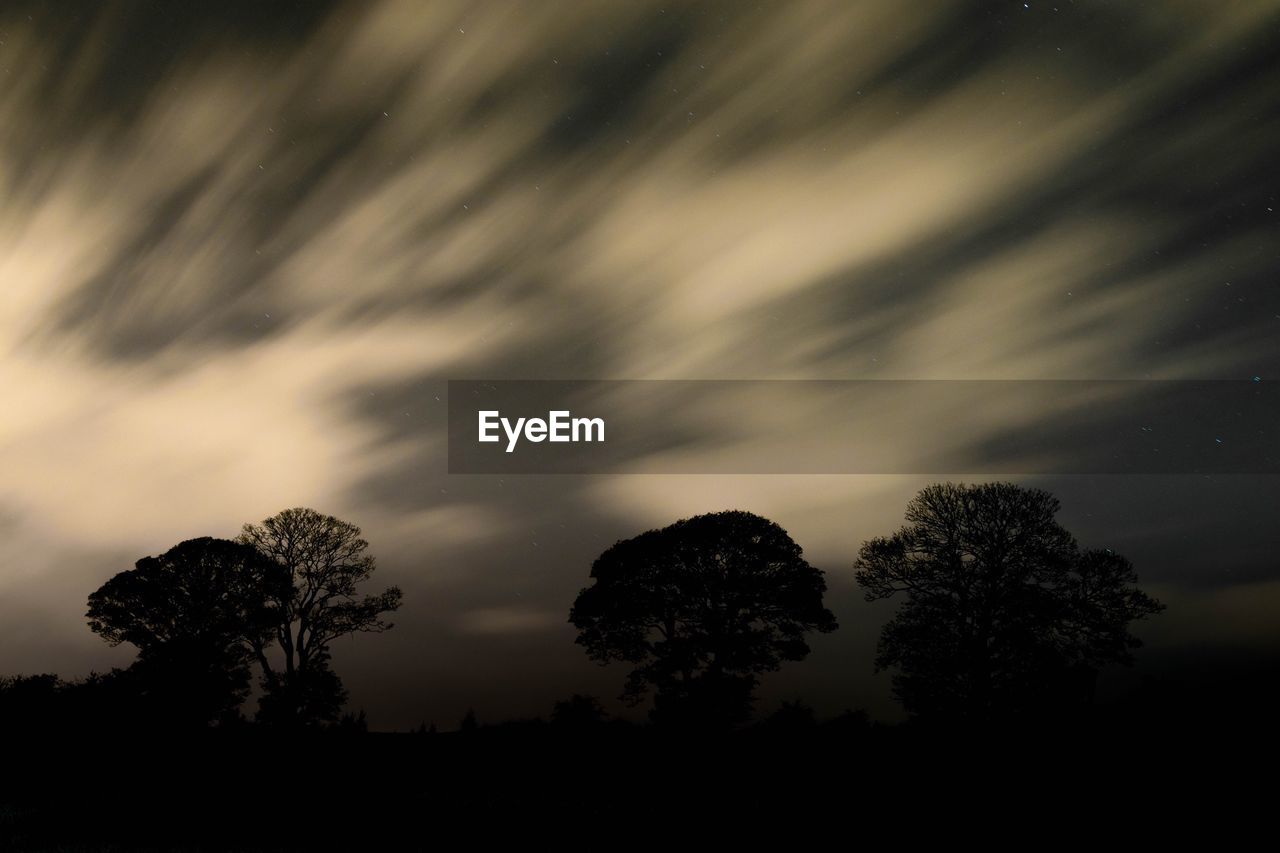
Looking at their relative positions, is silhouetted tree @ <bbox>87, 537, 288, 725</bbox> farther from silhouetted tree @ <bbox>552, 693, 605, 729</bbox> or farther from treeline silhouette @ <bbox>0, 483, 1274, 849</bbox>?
silhouetted tree @ <bbox>552, 693, 605, 729</bbox>

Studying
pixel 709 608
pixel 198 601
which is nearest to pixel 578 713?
pixel 709 608

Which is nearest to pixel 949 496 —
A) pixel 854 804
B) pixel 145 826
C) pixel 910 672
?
pixel 910 672

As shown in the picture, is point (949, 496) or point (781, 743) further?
point (949, 496)

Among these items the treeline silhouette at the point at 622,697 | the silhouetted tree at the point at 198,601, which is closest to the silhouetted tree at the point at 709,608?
the treeline silhouette at the point at 622,697

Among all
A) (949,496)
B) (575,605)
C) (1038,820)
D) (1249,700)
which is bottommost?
(1038,820)

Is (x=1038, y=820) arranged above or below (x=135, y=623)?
below

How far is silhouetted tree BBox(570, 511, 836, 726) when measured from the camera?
122 ft

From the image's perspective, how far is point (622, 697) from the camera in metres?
38.9

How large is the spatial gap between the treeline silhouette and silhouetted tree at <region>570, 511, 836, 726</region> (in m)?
0.10

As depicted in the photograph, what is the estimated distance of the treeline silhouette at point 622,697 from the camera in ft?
51.2

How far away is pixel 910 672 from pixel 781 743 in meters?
17.0

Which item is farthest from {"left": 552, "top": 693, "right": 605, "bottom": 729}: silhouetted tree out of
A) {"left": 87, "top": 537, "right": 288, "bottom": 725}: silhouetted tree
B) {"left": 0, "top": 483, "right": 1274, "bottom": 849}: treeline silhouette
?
{"left": 87, "top": 537, "right": 288, "bottom": 725}: silhouetted tree

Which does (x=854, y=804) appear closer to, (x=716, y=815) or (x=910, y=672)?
(x=716, y=815)

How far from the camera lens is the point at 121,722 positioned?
2459cm
